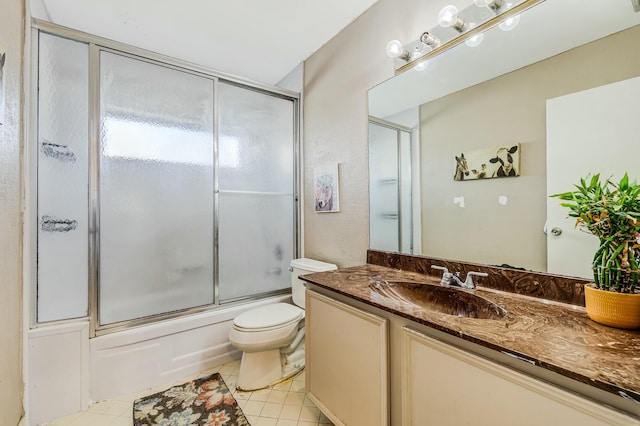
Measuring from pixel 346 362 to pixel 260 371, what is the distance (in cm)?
82

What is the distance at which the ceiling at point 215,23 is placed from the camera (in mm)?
1745

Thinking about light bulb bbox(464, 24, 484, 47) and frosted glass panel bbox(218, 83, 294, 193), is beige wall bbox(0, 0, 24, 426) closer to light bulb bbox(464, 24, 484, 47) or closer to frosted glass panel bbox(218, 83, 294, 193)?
frosted glass panel bbox(218, 83, 294, 193)

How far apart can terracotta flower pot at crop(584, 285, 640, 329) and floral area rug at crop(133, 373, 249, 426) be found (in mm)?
1602

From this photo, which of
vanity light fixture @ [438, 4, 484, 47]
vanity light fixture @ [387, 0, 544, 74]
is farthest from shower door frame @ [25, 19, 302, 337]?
vanity light fixture @ [438, 4, 484, 47]

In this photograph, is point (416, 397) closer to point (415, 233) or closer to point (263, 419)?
point (415, 233)

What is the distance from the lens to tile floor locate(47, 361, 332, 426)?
1465mm

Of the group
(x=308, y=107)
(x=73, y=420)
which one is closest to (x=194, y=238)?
(x=73, y=420)

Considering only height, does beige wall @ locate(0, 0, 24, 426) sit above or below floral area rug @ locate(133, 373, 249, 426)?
above

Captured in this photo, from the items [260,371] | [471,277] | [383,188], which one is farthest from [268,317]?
[471,277]

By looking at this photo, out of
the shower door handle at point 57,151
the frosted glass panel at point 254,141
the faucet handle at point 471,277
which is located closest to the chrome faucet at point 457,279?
the faucet handle at point 471,277

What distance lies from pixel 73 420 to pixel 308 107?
2.56 metres

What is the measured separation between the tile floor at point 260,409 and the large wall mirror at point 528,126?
111 cm

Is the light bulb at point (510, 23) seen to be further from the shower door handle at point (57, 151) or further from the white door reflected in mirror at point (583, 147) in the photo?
the shower door handle at point (57, 151)

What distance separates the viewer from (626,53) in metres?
0.91
